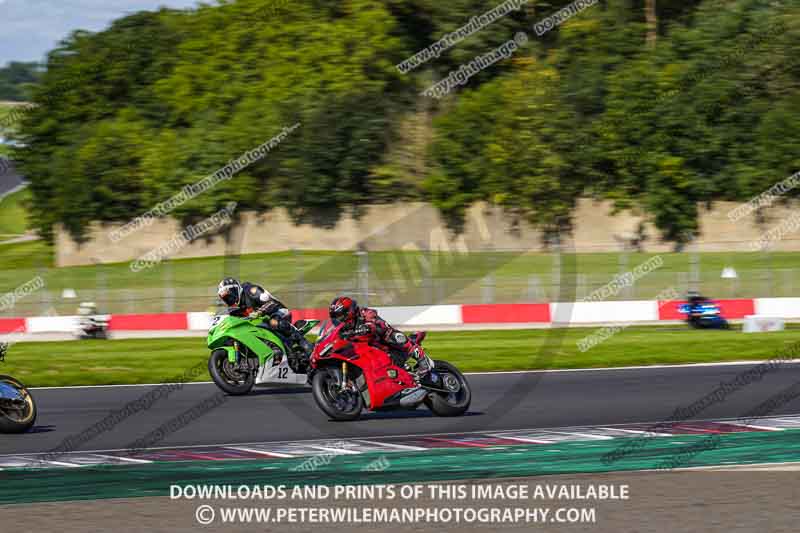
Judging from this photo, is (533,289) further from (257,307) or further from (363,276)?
(257,307)

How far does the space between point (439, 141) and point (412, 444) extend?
3013 cm

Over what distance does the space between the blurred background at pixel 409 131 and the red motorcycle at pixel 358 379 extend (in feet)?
72.2

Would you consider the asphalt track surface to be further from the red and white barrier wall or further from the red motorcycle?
the red and white barrier wall

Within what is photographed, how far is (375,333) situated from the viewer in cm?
1278

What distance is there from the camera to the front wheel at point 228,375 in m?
15.5

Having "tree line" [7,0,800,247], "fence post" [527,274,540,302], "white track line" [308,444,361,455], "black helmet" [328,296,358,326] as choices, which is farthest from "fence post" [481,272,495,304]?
"white track line" [308,444,361,455]

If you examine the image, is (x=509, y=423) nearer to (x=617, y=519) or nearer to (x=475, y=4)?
(x=617, y=519)

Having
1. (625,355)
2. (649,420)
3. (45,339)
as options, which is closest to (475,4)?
(45,339)

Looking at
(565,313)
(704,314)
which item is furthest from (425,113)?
(704,314)

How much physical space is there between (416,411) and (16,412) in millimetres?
4352

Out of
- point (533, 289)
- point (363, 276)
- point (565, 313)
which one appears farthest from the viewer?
point (533, 289)

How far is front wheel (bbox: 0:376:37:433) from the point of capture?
1245 cm

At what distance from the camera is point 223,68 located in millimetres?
43750

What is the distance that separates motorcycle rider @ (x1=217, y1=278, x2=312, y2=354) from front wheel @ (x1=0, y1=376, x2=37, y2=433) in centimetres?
362
